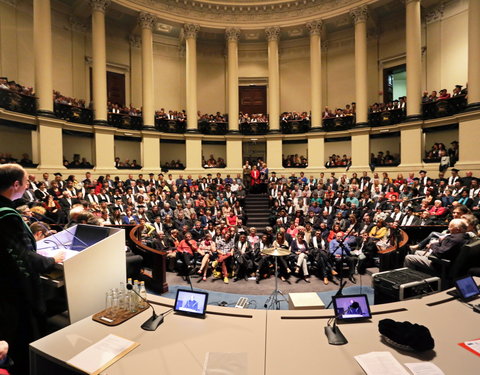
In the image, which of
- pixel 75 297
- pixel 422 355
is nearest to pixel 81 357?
pixel 75 297

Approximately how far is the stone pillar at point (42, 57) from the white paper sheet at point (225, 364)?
15036 millimetres

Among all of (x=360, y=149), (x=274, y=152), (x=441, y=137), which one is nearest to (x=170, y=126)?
(x=274, y=152)

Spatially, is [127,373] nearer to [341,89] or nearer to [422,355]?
[422,355]

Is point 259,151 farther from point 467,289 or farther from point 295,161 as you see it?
point 467,289

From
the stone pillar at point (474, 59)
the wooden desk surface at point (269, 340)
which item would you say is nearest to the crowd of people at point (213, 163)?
the stone pillar at point (474, 59)

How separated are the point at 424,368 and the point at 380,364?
242mm

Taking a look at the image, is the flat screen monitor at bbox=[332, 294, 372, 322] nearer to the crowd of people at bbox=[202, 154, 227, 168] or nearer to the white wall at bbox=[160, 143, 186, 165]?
the crowd of people at bbox=[202, 154, 227, 168]

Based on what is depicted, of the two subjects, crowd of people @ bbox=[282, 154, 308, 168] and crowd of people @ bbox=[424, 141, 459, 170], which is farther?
crowd of people @ bbox=[282, 154, 308, 168]

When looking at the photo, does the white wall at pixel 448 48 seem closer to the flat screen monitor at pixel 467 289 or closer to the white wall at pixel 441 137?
the white wall at pixel 441 137

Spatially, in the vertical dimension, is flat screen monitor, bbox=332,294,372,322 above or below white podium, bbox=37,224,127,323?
below

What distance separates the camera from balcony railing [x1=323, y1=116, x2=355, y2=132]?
17.2m

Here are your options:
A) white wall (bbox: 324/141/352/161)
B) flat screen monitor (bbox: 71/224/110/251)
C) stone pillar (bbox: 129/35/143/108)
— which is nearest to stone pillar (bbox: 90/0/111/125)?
stone pillar (bbox: 129/35/143/108)

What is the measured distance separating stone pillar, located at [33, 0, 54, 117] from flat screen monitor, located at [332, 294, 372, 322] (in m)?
15.2

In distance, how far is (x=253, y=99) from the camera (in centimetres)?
2147
